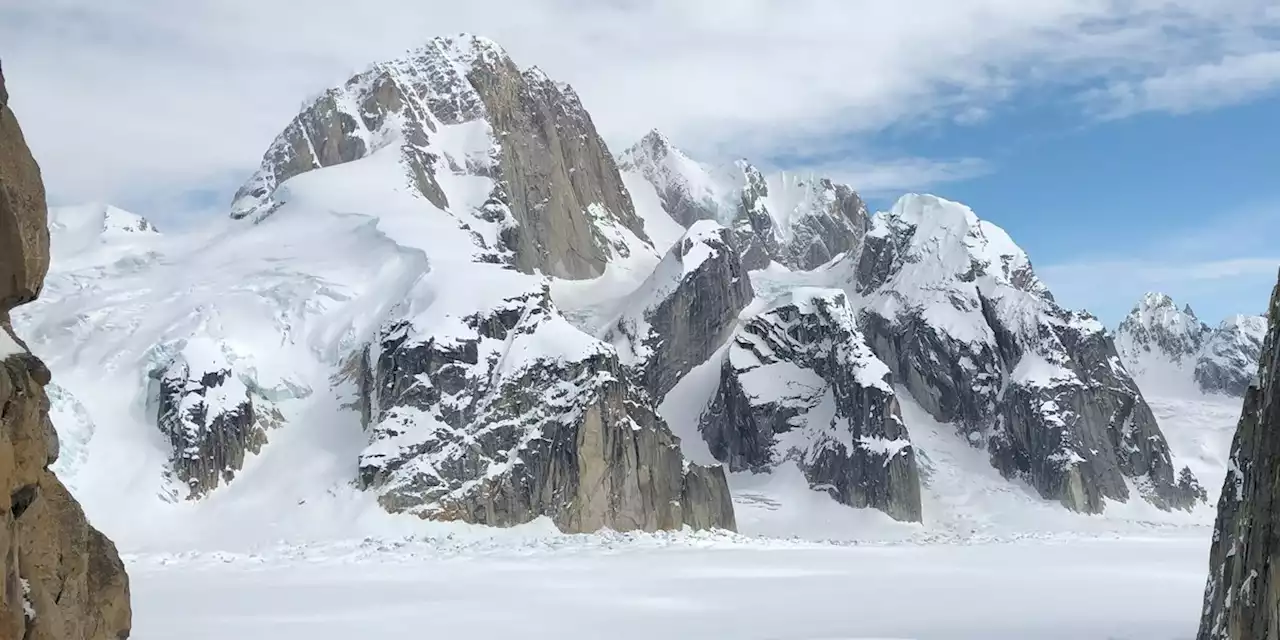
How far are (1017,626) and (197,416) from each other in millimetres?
63318

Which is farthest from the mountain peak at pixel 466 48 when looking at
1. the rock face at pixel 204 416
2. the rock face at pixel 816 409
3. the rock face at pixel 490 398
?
the rock face at pixel 204 416

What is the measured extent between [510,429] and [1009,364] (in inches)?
3142

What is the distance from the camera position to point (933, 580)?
5006 cm

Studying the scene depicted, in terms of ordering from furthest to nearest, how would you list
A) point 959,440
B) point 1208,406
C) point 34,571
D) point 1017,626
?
point 1208,406, point 959,440, point 1017,626, point 34,571

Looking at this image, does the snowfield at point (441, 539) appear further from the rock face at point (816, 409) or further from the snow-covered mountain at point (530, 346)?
the rock face at point (816, 409)

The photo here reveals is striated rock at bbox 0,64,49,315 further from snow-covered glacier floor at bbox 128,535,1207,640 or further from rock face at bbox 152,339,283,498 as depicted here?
rock face at bbox 152,339,283,498

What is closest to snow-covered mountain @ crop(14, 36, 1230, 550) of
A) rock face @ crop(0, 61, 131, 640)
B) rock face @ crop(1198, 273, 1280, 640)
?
rock face @ crop(1198, 273, 1280, 640)

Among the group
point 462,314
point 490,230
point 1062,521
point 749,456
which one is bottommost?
point 1062,521

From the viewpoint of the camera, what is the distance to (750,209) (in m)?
187

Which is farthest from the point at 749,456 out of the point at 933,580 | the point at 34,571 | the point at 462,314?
the point at 34,571

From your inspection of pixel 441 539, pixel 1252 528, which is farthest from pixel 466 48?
pixel 1252 528

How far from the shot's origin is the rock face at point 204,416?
79312mm

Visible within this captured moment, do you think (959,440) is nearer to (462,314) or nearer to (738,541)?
(738,541)

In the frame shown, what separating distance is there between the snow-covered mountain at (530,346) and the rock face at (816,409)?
1.05 ft
